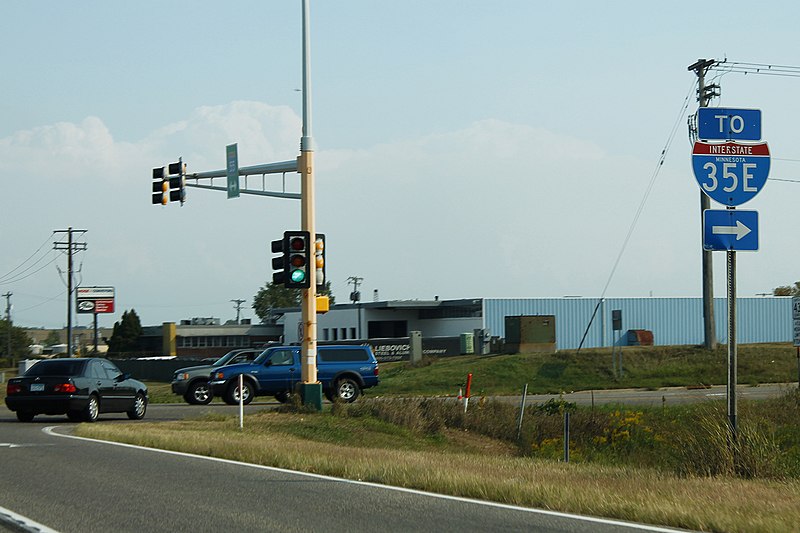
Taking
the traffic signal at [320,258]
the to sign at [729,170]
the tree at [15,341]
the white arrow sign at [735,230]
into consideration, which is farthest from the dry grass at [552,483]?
the tree at [15,341]

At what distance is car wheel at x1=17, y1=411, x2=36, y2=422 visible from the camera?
Result: 24453 millimetres

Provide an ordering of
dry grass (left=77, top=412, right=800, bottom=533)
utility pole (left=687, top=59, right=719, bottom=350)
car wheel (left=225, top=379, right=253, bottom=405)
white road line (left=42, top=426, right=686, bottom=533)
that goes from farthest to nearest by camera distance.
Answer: utility pole (left=687, top=59, right=719, bottom=350) < car wheel (left=225, top=379, right=253, bottom=405) < dry grass (left=77, top=412, right=800, bottom=533) < white road line (left=42, top=426, right=686, bottom=533)

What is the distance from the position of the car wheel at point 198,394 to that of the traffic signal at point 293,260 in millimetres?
11840

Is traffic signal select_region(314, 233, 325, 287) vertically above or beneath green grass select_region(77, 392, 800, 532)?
above

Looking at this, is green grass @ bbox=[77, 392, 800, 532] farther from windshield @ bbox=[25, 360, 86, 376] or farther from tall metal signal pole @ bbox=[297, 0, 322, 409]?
windshield @ bbox=[25, 360, 86, 376]

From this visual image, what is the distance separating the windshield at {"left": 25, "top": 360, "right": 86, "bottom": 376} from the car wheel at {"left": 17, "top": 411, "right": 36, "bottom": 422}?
0.91 m

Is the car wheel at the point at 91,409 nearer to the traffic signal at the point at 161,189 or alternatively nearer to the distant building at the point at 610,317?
the traffic signal at the point at 161,189

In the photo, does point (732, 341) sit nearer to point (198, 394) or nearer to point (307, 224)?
point (307, 224)

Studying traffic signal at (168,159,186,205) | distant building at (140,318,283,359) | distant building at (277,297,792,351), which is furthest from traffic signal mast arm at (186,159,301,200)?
distant building at (140,318,283,359)

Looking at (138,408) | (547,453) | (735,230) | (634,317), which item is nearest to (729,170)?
(735,230)

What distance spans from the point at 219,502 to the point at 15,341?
13345 cm

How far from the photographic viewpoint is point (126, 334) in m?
110

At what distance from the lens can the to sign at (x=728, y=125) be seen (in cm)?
1146

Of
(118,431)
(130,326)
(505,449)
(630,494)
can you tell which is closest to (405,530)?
(630,494)
